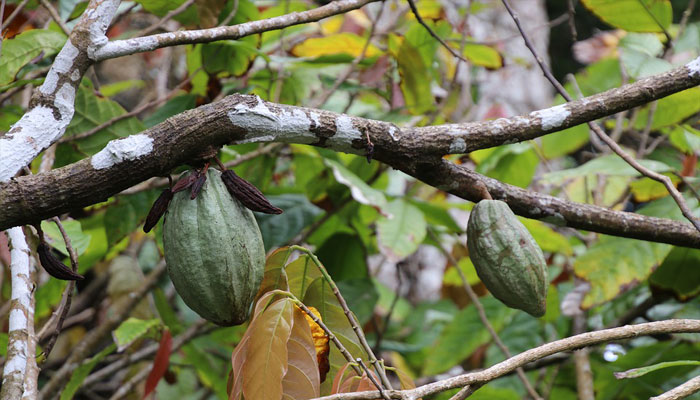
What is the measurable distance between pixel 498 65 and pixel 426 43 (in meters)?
0.36

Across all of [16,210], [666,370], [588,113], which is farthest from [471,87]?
[16,210]

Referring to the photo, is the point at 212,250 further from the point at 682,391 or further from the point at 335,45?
the point at 335,45

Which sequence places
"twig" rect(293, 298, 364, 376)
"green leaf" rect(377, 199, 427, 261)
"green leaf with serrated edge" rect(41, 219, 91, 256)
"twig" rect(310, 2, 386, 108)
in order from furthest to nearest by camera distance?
"twig" rect(310, 2, 386, 108)
"green leaf" rect(377, 199, 427, 261)
"green leaf with serrated edge" rect(41, 219, 91, 256)
"twig" rect(293, 298, 364, 376)

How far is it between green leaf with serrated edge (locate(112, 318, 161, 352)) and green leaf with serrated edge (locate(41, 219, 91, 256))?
0.79 ft

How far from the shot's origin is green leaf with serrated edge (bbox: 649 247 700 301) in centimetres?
161

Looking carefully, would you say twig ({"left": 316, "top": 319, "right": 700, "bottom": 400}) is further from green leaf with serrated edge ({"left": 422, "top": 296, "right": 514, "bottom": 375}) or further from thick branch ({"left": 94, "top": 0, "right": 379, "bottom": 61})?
green leaf with serrated edge ({"left": 422, "top": 296, "right": 514, "bottom": 375})

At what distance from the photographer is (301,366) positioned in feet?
3.37

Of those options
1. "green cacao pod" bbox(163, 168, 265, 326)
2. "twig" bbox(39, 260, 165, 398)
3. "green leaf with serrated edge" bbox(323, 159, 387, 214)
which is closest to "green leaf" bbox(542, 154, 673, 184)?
"green leaf with serrated edge" bbox(323, 159, 387, 214)

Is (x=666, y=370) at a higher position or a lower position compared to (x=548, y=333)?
higher

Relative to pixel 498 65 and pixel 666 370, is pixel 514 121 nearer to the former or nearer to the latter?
pixel 666 370

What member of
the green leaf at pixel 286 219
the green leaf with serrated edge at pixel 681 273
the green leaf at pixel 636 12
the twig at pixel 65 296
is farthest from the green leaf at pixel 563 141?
the twig at pixel 65 296

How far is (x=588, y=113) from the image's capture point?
1137 mm

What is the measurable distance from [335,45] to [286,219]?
0.61 metres

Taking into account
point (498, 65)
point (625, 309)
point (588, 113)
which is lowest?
point (625, 309)
